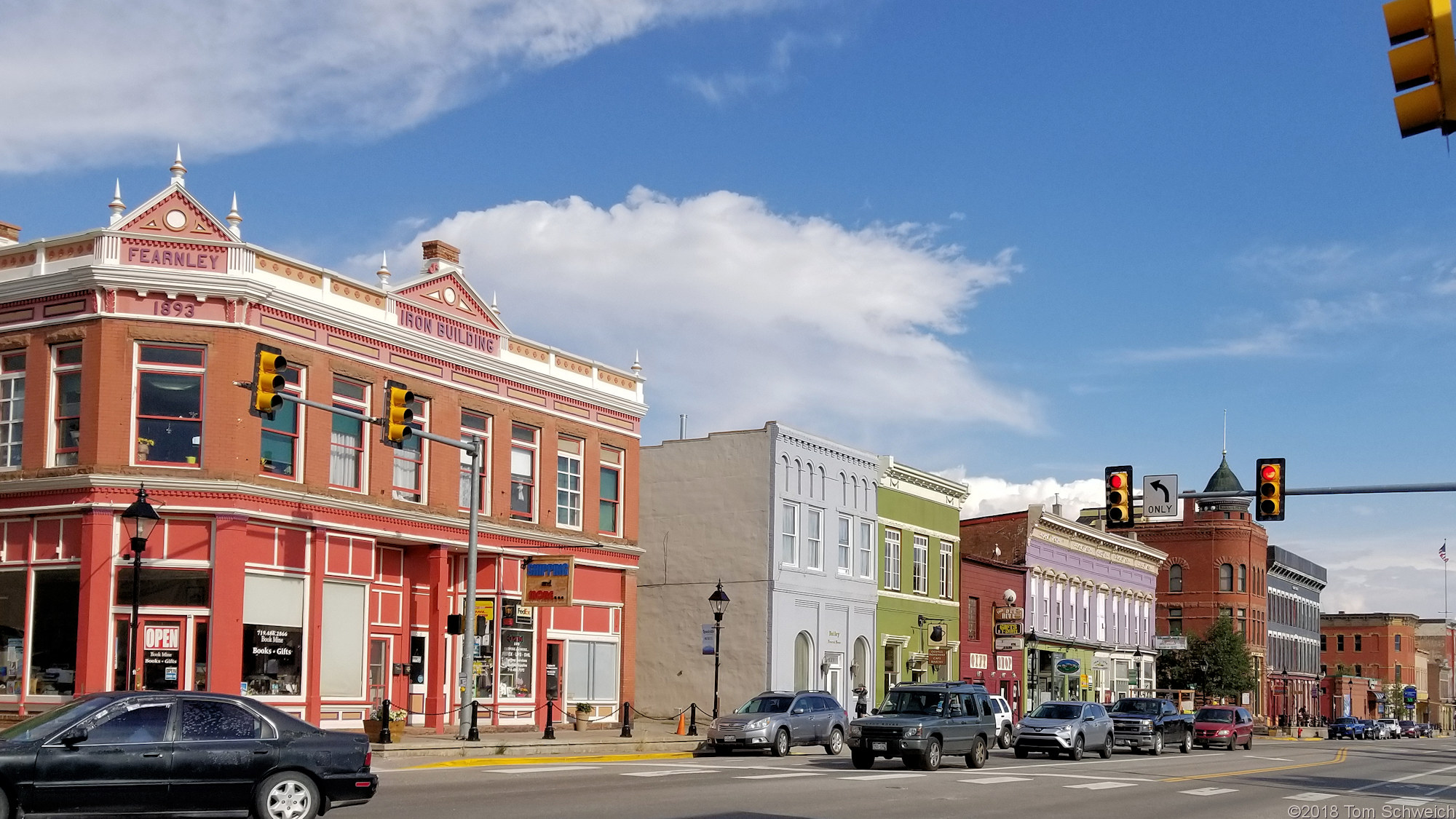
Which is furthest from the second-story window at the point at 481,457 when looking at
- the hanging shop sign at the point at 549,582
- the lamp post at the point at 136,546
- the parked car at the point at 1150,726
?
the parked car at the point at 1150,726

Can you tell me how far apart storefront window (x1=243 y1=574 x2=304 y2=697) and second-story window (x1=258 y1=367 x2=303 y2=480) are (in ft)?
7.96

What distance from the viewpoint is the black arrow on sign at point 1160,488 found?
28.6 m

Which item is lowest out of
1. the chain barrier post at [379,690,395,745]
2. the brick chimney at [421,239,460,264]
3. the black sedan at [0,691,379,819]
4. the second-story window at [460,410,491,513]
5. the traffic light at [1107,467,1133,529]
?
the chain barrier post at [379,690,395,745]

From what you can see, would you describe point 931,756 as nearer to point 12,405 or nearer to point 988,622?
point 12,405

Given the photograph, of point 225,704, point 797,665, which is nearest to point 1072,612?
point 797,665

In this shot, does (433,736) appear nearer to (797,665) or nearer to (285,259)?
(285,259)

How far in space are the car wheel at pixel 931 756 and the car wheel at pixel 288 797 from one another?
52.6ft

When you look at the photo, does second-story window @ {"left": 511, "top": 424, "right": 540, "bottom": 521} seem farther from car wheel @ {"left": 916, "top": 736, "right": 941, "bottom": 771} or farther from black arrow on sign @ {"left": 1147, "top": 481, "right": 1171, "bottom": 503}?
black arrow on sign @ {"left": 1147, "top": 481, "right": 1171, "bottom": 503}

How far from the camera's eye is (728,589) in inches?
1909

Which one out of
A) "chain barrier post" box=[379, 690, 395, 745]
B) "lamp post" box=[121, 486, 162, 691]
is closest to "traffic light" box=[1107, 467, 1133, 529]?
"chain barrier post" box=[379, 690, 395, 745]

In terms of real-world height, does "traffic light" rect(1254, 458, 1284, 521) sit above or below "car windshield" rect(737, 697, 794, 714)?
above

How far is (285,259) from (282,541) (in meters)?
6.33

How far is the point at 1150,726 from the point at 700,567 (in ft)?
50.0

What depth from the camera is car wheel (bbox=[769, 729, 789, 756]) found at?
110 feet
